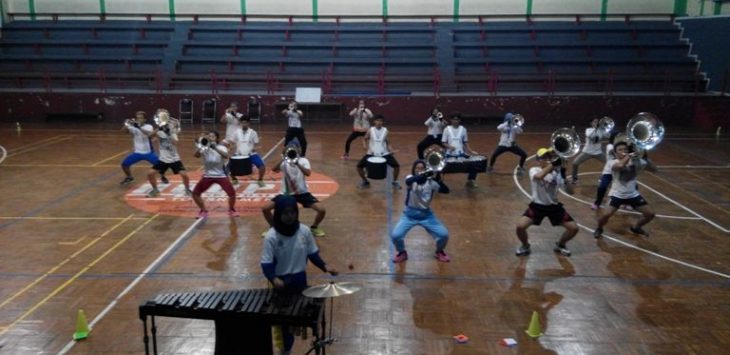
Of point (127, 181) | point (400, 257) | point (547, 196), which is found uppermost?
point (547, 196)

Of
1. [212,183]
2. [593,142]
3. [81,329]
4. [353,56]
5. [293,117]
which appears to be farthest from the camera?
[353,56]

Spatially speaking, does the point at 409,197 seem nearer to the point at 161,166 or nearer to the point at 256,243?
the point at 256,243

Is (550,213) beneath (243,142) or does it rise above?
beneath

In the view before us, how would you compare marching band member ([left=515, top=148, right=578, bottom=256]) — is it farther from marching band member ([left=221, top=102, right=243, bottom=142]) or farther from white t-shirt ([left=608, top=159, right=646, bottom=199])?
marching band member ([left=221, top=102, right=243, bottom=142])

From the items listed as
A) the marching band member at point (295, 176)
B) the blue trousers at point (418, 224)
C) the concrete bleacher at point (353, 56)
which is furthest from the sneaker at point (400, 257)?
the concrete bleacher at point (353, 56)

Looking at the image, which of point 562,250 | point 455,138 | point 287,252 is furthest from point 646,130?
point 287,252

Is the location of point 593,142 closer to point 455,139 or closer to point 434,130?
point 455,139

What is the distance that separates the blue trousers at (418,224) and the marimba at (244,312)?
373 centimetres

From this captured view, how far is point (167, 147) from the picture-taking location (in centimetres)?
1342

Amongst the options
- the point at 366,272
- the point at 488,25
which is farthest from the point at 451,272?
the point at 488,25

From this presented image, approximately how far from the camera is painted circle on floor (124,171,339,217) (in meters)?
A: 12.5

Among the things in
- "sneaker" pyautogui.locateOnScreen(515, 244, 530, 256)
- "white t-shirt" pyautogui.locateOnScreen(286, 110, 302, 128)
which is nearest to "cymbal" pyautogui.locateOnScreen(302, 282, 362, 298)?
"sneaker" pyautogui.locateOnScreen(515, 244, 530, 256)

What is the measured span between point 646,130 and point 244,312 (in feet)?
30.9

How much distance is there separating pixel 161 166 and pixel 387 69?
674 inches
